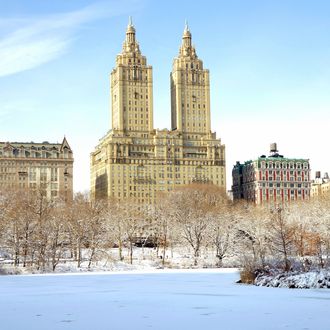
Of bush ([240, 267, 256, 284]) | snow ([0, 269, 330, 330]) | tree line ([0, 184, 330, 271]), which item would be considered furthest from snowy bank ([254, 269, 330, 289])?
tree line ([0, 184, 330, 271])

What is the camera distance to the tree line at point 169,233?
6896 cm

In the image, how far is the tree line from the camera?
226 feet

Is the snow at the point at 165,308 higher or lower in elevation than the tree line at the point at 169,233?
lower

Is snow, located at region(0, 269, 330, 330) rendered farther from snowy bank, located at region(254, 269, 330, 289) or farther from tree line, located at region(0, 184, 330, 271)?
tree line, located at region(0, 184, 330, 271)

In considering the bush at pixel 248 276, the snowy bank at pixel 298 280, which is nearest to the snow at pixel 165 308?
the snowy bank at pixel 298 280

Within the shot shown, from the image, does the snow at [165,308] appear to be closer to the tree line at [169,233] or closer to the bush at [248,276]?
the bush at [248,276]

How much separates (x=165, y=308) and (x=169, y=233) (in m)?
73.3

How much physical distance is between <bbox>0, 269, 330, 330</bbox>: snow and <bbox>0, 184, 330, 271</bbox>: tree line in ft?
39.0

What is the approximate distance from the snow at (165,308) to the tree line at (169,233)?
1190 centimetres

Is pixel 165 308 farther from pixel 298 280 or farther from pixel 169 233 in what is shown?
pixel 169 233

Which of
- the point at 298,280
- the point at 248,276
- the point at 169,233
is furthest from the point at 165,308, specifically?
the point at 169,233

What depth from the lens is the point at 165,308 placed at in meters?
29.9

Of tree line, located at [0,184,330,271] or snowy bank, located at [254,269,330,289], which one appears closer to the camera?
snowy bank, located at [254,269,330,289]

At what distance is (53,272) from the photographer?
225 feet
